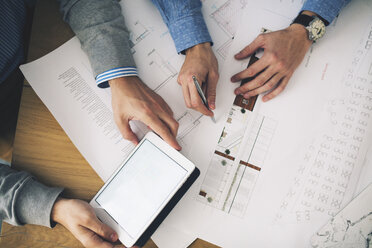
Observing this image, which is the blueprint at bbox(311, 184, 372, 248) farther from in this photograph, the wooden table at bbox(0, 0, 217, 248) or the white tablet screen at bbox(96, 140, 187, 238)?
the white tablet screen at bbox(96, 140, 187, 238)

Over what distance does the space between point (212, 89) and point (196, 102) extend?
0.06 meters

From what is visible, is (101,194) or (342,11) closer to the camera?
(101,194)

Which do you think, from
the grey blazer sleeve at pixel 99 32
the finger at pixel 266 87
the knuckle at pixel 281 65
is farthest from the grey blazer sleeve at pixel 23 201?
the knuckle at pixel 281 65

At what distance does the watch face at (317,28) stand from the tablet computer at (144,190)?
48cm

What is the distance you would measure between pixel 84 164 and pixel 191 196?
0.93 feet

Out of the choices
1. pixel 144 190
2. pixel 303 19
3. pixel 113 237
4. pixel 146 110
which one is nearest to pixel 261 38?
pixel 303 19

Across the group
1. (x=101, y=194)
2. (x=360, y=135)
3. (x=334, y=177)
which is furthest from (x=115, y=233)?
(x=360, y=135)

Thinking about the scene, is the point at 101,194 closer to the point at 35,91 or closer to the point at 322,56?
the point at 35,91

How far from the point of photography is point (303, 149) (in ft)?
1.84

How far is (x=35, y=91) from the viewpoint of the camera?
570 millimetres

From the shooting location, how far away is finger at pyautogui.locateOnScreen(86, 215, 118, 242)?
490 mm

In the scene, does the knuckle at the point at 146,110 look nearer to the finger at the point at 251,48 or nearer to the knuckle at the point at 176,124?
the knuckle at the point at 176,124

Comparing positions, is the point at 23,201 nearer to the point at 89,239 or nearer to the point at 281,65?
the point at 89,239

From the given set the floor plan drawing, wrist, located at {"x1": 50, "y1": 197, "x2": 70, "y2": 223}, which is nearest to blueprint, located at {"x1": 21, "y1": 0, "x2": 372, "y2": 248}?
the floor plan drawing
